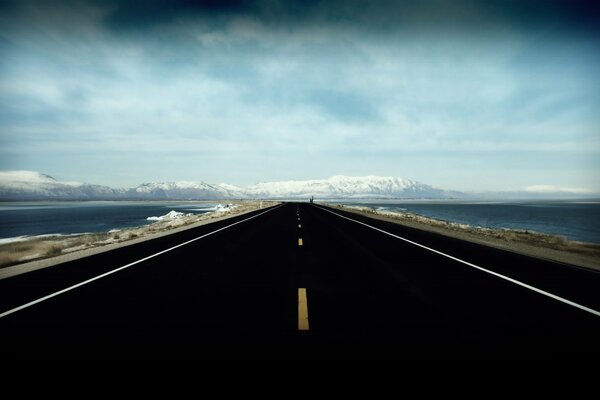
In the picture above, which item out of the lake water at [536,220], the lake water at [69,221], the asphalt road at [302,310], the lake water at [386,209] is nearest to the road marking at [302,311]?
the asphalt road at [302,310]

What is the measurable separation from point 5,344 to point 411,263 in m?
8.88

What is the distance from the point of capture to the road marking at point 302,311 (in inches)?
196

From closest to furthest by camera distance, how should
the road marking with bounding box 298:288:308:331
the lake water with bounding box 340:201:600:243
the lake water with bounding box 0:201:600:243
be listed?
the road marking with bounding box 298:288:308:331, the lake water with bounding box 340:201:600:243, the lake water with bounding box 0:201:600:243

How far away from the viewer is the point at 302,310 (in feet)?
18.8

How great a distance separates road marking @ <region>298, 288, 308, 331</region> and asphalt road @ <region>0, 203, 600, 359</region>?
29mm

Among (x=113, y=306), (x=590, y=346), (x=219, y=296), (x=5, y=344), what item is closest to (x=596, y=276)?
(x=590, y=346)

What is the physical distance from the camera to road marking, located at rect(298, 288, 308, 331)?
4.98 m

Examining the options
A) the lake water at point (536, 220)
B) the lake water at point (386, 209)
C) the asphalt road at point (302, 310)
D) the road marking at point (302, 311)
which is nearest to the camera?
the asphalt road at point (302, 310)

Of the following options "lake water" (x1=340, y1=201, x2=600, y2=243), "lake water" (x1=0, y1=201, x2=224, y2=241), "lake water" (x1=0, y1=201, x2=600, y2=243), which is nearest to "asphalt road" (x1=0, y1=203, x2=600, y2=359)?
"lake water" (x1=0, y1=201, x2=600, y2=243)

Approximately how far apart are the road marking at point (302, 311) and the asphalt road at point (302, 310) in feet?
0.10

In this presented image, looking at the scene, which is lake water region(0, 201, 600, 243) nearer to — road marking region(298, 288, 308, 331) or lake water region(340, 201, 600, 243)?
lake water region(340, 201, 600, 243)

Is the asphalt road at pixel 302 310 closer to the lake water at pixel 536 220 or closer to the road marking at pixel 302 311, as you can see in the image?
the road marking at pixel 302 311

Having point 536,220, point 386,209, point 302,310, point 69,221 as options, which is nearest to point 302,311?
point 302,310

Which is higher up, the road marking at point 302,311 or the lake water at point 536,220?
the road marking at point 302,311
